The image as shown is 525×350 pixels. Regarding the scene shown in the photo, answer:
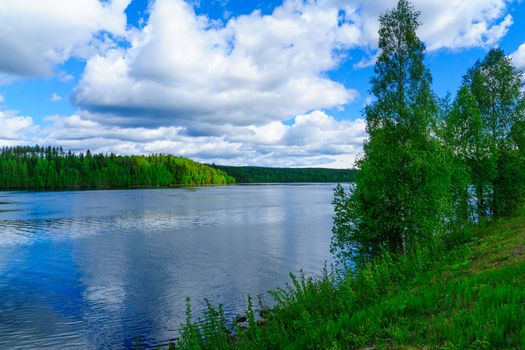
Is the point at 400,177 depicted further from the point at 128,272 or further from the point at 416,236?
the point at 128,272

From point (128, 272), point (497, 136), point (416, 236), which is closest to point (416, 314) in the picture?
point (416, 236)

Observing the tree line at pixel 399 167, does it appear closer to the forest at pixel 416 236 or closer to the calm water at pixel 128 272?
the forest at pixel 416 236

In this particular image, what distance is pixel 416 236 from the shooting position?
74.9 ft

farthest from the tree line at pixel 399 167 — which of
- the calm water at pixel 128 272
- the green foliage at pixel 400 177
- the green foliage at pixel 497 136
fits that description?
the calm water at pixel 128 272

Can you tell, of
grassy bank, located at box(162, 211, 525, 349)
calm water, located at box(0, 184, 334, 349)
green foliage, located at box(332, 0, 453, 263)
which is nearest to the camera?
grassy bank, located at box(162, 211, 525, 349)

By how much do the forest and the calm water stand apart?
12.0 ft

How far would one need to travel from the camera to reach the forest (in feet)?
31.5

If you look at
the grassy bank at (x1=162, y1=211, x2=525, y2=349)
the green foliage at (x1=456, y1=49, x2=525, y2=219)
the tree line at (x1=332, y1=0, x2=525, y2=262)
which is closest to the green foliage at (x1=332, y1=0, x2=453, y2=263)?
the tree line at (x1=332, y1=0, x2=525, y2=262)

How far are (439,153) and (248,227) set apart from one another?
36.0 metres

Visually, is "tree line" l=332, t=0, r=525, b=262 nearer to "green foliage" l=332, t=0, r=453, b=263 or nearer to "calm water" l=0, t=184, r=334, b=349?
"green foliage" l=332, t=0, r=453, b=263

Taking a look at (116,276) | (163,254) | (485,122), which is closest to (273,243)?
(163,254)

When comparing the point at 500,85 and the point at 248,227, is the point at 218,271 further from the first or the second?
the point at 500,85

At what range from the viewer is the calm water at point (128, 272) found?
62.8ft

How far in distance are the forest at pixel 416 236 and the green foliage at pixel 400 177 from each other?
8 cm
